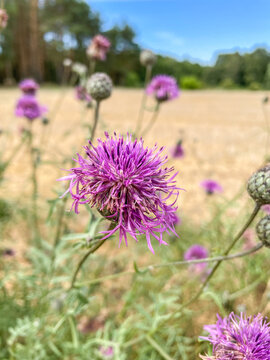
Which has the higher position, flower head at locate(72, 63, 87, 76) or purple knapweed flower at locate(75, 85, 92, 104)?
flower head at locate(72, 63, 87, 76)

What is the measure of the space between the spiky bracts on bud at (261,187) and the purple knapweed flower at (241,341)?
395mm

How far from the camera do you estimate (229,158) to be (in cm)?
580

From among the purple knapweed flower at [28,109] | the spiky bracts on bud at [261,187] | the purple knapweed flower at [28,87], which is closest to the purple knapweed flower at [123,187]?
the spiky bracts on bud at [261,187]

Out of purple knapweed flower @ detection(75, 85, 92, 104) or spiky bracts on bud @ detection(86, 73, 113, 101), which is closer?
spiky bracts on bud @ detection(86, 73, 113, 101)

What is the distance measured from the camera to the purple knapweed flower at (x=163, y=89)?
2.72m

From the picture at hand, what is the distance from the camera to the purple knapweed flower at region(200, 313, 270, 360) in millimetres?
926

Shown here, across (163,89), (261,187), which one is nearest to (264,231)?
(261,187)

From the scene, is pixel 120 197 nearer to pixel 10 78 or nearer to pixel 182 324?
pixel 182 324

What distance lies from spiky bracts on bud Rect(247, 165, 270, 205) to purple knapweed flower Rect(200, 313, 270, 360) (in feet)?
1.30

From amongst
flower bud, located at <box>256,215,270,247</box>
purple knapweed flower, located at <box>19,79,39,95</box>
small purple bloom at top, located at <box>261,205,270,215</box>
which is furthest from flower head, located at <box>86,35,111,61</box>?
flower bud, located at <box>256,215,270,247</box>

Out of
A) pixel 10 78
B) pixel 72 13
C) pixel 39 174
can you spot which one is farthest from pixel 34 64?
pixel 39 174

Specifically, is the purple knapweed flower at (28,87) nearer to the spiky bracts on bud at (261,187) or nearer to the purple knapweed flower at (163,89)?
the purple knapweed flower at (163,89)

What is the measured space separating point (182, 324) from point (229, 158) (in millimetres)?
3977

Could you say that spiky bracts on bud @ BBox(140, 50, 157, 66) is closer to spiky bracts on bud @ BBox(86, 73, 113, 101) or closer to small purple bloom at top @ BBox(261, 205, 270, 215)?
spiky bracts on bud @ BBox(86, 73, 113, 101)
